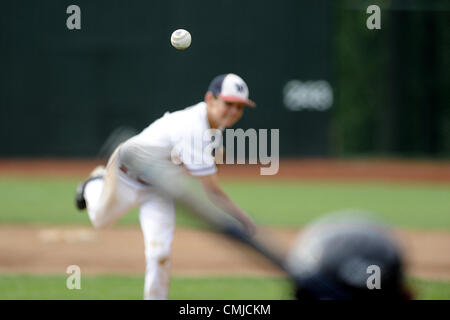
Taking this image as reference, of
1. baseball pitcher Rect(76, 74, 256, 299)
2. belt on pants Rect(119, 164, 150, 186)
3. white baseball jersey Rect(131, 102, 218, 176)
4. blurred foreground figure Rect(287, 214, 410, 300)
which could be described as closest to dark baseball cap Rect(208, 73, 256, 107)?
baseball pitcher Rect(76, 74, 256, 299)

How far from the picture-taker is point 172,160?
16.0 feet

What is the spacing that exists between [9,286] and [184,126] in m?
2.60

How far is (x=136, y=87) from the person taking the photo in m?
17.9

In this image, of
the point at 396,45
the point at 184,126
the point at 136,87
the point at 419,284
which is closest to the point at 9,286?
the point at 184,126

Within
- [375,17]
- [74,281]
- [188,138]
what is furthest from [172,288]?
[375,17]

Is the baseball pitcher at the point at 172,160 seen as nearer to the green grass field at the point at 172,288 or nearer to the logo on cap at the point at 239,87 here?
the logo on cap at the point at 239,87

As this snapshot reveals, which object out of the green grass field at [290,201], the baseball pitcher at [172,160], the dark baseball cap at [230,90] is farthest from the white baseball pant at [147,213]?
the green grass field at [290,201]

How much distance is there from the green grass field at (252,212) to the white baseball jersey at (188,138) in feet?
1.23

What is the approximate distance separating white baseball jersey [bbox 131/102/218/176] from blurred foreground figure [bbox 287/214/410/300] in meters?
2.06

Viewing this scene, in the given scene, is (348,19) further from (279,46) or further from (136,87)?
(136,87)

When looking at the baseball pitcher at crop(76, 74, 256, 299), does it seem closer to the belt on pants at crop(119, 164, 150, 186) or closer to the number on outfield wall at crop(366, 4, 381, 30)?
the belt on pants at crop(119, 164, 150, 186)

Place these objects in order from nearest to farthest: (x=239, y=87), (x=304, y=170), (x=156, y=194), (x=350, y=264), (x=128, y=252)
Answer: (x=350, y=264)
(x=156, y=194)
(x=239, y=87)
(x=128, y=252)
(x=304, y=170)

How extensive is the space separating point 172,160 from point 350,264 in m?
2.53

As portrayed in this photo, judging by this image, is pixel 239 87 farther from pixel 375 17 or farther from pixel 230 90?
pixel 375 17
